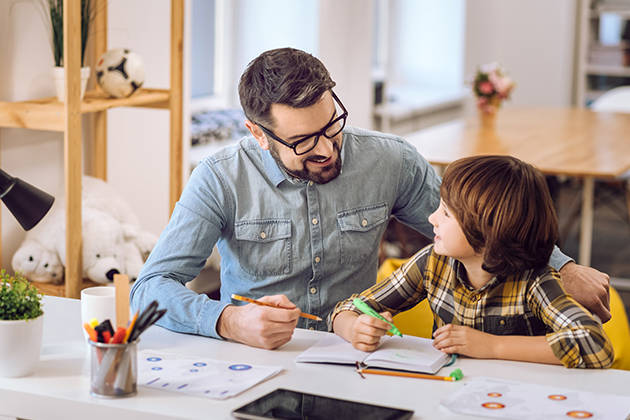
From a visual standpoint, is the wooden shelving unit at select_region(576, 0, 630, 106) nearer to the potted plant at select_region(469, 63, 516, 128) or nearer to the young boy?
the potted plant at select_region(469, 63, 516, 128)

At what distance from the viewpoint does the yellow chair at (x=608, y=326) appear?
1.82 m

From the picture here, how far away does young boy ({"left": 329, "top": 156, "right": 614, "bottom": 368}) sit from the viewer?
1.27m

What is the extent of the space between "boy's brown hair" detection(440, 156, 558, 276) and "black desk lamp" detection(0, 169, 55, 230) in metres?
0.73

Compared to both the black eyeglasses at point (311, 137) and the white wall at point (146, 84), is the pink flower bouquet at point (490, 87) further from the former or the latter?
the black eyeglasses at point (311, 137)

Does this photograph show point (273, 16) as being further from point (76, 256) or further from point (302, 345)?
point (302, 345)

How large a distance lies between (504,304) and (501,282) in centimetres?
4

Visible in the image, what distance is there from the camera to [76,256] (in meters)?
2.18

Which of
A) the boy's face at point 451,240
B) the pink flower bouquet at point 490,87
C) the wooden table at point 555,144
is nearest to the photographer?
the boy's face at point 451,240

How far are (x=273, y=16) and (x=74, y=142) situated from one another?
2324 mm

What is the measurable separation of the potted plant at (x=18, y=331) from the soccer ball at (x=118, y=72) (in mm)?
1308

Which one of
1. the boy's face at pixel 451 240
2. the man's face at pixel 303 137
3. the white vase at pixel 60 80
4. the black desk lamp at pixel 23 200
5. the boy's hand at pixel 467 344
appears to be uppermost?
the white vase at pixel 60 80

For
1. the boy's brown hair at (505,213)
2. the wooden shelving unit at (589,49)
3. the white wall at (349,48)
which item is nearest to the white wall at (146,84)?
the white wall at (349,48)

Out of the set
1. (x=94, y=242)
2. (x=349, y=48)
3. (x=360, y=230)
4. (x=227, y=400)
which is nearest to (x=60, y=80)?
(x=94, y=242)

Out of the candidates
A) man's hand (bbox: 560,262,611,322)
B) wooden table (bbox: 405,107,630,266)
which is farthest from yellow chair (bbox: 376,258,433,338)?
wooden table (bbox: 405,107,630,266)
